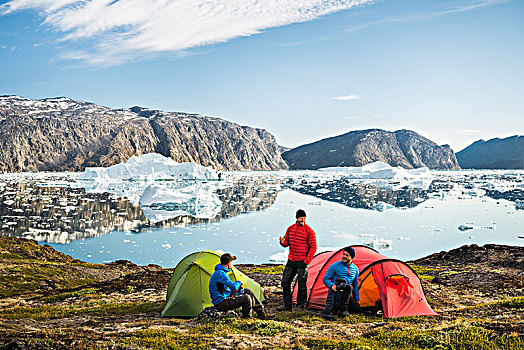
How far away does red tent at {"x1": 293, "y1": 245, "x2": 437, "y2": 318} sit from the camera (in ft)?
30.5

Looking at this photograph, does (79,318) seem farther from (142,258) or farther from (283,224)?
(283,224)

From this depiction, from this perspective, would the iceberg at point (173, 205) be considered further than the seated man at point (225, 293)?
Yes

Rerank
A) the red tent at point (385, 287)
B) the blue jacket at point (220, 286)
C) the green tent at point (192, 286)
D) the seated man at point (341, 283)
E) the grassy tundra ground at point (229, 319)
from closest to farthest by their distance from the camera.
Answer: the grassy tundra ground at point (229, 319), the blue jacket at point (220, 286), the seated man at point (341, 283), the red tent at point (385, 287), the green tent at point (192, 286)

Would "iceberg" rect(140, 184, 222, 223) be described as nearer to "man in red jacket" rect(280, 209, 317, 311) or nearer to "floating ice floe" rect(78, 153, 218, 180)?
"man in red jacket" rect(280, 209, 317, 311)

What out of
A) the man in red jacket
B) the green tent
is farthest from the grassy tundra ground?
the man in red jacket

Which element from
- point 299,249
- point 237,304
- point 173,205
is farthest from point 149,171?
point 237,304

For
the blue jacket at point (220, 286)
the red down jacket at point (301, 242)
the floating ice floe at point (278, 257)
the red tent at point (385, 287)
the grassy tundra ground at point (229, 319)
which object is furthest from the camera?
the floating ice floe at point (278, 257)

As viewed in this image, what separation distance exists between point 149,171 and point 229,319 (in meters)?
89.1

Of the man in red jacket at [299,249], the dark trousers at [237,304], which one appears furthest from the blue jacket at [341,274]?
the dark trousers at [237,304]

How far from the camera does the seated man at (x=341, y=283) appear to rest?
894 centimetres

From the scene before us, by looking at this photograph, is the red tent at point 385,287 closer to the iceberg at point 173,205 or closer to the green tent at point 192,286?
the green tent at point 192,286

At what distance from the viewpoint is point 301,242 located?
950 centimetres

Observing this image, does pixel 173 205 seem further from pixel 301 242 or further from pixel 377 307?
pixel 377 307

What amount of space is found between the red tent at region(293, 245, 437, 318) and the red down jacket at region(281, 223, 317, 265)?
1.11 m
